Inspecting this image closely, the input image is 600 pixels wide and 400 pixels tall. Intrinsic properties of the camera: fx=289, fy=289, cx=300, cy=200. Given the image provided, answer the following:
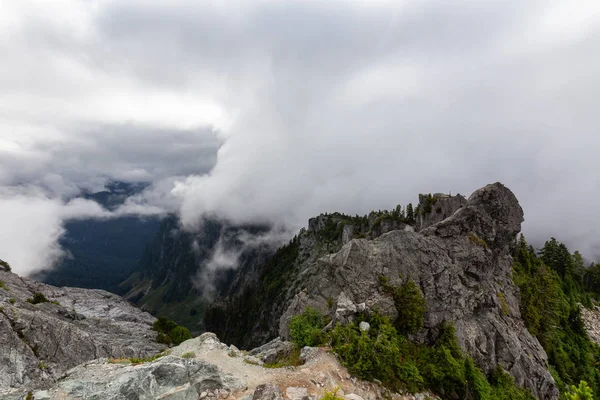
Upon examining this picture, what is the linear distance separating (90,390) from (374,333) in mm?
26757

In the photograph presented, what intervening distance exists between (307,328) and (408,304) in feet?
43.0

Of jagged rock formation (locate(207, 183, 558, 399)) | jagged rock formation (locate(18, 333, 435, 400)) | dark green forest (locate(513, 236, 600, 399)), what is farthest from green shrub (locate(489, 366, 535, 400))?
dark green forest (locate(513, 236, 600, 399))

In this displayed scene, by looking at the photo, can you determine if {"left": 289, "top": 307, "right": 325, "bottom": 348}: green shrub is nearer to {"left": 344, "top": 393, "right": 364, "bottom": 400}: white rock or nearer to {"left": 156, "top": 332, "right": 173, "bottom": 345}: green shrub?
{"left": 344, "top": 393, "right": 364, "bottom": 400}: white rock

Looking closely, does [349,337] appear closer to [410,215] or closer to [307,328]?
[307,328]

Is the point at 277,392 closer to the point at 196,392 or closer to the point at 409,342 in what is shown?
the point at 196,392

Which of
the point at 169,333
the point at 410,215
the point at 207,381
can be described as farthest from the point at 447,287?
the point at 169,333

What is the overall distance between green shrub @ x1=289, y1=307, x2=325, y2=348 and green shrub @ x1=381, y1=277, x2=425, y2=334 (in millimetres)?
9646

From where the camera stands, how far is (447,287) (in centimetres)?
4094

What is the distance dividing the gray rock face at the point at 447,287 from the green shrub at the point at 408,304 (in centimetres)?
85

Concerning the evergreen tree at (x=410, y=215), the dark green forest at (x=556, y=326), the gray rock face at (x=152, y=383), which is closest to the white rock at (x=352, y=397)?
the gray rock face at (x=152, y=383)

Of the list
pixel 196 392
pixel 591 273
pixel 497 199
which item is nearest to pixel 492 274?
pixel 497 199

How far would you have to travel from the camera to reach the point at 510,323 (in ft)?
155

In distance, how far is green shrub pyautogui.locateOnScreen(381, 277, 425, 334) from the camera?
35406 millimetres

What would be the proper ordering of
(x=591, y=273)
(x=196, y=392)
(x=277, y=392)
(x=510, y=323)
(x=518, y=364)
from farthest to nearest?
(x=591, y=273)
(x=510, y=323)
(x=518, y=364)
(x=196, y=392)
(x=277, y=392)
